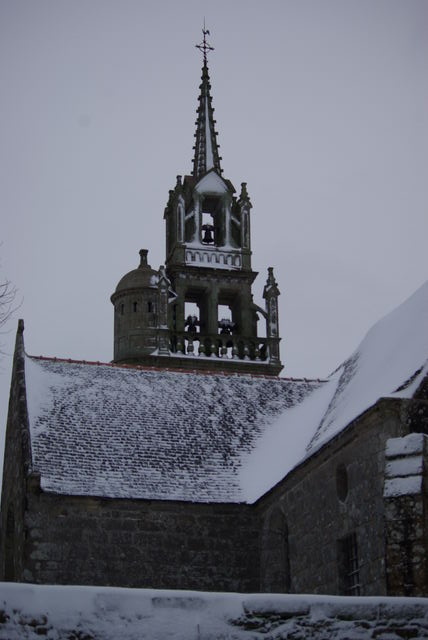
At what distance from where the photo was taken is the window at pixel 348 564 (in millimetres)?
17312

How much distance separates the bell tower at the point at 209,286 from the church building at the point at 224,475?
1020cm

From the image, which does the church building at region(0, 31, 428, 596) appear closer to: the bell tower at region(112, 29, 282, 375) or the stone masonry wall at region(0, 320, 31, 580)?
the stone masonry wall at region(0, 320, 31, 580)

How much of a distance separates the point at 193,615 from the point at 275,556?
10764 mm

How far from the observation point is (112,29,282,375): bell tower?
3744 centimetres

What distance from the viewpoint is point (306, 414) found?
Result: 2366 centimetres

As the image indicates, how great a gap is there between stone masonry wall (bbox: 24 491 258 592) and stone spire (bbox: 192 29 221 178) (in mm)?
22293

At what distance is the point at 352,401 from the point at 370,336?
3391 mm

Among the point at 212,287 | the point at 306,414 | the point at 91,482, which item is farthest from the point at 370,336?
the point at 212,287

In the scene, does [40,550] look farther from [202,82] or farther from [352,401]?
[202,82]

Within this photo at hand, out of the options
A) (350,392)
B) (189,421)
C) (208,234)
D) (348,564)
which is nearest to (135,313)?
(208,234)

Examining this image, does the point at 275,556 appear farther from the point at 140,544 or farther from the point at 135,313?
the point at 135,313

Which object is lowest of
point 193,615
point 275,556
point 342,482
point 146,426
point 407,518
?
point 193,615

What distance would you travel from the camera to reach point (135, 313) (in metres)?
43.0

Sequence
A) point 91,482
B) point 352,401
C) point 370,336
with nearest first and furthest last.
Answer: point 352,401 → point 91,482 → point 370,336
